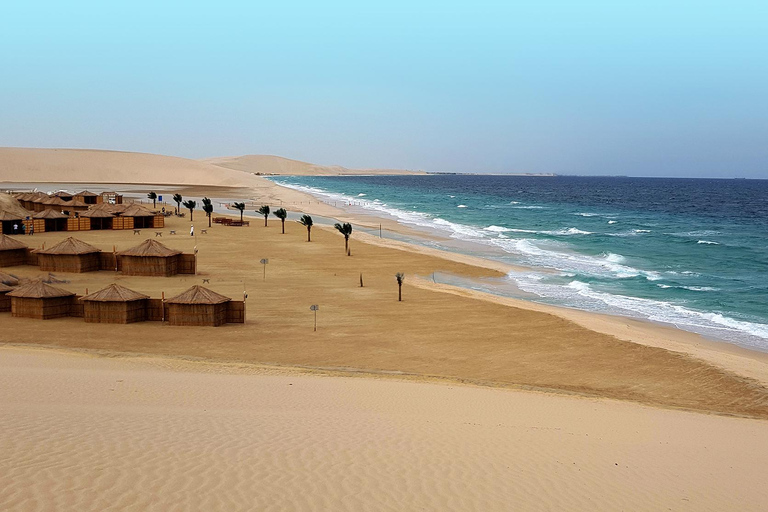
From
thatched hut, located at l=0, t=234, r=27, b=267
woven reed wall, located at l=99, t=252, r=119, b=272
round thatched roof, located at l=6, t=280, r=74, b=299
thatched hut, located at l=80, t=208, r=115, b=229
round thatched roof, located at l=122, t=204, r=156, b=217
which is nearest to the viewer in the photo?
round thatched roof, located at l=6, t=280, r=74, b=299

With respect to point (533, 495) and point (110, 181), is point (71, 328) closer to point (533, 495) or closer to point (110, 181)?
point (533, 495)

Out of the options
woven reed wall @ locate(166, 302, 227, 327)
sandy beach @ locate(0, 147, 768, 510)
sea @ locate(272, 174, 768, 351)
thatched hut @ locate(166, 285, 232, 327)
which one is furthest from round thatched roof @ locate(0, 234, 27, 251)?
sea @ locate(272, 174, 768, 351)

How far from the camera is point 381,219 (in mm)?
69625

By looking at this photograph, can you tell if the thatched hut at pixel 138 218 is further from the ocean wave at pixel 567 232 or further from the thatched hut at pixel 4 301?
the ocean wave at pixel 567 232

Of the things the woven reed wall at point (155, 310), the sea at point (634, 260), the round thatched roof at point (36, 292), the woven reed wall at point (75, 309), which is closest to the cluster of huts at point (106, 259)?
the woven reed wall at point (75, 309)

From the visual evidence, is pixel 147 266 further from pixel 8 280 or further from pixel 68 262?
pixel 8 280

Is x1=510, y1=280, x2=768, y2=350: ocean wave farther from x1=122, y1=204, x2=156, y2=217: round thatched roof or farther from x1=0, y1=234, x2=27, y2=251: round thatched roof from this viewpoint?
x1=122, y1=204, x2=156, y2=217: round thatched roof

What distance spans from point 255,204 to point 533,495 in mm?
79746

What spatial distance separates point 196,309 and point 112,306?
2.78 meters

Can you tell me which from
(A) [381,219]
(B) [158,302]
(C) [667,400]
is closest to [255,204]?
(A) [381,219]

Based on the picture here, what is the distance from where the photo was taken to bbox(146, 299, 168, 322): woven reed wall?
2261 cm

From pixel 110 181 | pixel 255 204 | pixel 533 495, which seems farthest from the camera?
pixel 110 181

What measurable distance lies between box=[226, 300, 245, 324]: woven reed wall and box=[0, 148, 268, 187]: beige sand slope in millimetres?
121255

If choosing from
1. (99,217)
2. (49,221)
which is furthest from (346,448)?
(99,217)
